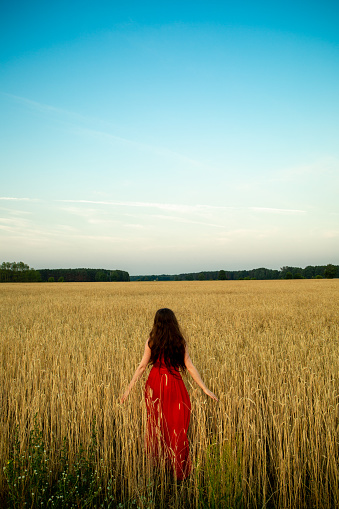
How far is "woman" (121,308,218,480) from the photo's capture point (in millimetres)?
2686

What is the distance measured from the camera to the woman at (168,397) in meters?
2.69

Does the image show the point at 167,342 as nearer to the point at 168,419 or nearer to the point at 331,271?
the point at 168,419

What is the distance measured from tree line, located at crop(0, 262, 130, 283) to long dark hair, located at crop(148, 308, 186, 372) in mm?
102568

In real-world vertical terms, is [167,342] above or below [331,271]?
above

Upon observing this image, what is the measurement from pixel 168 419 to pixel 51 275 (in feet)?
392

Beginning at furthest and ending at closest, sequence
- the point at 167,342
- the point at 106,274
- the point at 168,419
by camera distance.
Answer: the point at 106,274, the point at 167,342, the point at 168,419

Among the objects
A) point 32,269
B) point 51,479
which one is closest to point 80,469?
point 51,479

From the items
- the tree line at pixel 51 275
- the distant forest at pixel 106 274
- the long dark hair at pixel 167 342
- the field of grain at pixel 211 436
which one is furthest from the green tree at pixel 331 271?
the long dark hair at pixel 167 342

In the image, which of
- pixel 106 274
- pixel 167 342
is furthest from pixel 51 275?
pixel 167 342

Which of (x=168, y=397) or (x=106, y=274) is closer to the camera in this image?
(x=168, y=397)

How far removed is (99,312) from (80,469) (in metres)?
11.2

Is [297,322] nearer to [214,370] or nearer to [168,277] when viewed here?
[214,370]

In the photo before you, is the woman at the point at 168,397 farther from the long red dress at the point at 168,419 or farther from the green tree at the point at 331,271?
the green tree at the point at 331,271

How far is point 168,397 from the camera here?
9.55ft
